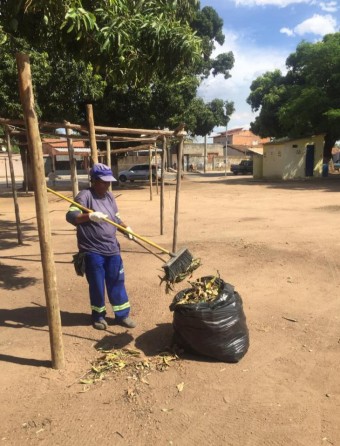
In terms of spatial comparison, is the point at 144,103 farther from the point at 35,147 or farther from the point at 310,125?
the point at 35,147

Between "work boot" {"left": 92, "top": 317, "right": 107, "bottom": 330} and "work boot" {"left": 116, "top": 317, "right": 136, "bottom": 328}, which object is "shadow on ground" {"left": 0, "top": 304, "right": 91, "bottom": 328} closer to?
"work boot" {"left": 92, "top": 317, "right": 107, "bottom": 330}

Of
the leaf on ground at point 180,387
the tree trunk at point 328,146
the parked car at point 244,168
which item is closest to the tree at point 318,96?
the tree trunk at point 328,146

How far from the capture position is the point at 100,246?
3916mm

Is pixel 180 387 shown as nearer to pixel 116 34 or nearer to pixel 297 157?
pixel 116 34

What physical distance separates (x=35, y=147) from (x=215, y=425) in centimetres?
228

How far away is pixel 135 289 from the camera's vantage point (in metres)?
5.39

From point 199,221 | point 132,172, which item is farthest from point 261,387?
point 132,172

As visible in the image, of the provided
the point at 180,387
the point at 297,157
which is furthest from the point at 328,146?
the point at 180,387

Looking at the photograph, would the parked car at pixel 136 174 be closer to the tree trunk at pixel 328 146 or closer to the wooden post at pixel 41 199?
the tree trunk at pixel 328 146

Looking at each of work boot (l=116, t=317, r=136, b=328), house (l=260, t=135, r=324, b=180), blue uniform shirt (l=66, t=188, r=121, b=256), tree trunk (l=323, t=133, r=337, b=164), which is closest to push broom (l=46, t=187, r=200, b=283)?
blue uniform shirt (l=66, t=188, r=121, b=256)

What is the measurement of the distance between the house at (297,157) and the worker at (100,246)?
25851 millimetres

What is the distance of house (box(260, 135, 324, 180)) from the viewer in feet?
92.7

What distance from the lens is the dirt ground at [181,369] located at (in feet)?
8.68

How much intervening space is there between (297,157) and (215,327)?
27.0 m
